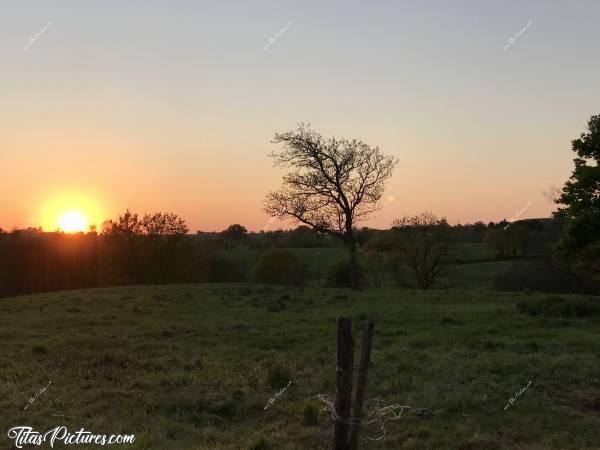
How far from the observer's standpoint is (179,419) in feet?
38.2

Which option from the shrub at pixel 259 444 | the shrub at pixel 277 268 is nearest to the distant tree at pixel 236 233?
the shrub at pixel 277 268

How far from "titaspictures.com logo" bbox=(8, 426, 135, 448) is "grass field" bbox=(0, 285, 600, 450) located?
0.24m

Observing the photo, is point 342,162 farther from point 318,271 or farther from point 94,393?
point 318,271

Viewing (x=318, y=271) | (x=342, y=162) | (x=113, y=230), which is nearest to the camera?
(x=342, y=162)

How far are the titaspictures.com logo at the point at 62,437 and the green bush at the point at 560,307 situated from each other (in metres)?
20.2

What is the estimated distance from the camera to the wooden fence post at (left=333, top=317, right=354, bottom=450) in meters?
7.83

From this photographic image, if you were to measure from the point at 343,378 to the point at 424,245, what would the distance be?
191 ft

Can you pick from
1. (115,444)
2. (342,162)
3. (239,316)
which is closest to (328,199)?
(342,162)

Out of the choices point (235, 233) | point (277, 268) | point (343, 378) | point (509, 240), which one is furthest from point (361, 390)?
point (235, 233)

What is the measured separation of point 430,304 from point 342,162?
14.1 m

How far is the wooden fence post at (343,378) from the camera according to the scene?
783 centimetres

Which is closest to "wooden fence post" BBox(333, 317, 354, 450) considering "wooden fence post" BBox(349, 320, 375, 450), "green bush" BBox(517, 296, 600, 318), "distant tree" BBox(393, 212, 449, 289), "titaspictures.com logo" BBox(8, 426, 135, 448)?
"wooden fence post" BBox(349, 320, 375, 450)

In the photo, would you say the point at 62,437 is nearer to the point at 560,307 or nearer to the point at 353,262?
the point at 560,307

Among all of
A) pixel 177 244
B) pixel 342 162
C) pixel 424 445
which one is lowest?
pixel 424 445
